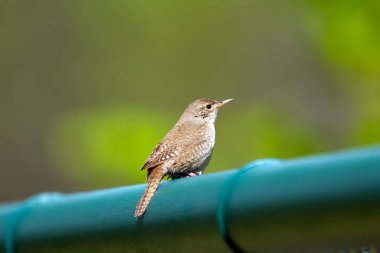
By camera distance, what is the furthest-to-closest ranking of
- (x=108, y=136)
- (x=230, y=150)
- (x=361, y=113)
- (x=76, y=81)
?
(x=76, y=81) → (x=230, y=150) → (x=108, y=136) → (x=361, y=113)

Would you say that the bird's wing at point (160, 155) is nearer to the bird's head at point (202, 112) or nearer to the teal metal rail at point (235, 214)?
the bird's head at point (202, 112)

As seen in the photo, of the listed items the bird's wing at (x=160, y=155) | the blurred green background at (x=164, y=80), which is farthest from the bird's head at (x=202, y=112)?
the bird's wing at (x=160, y=155)

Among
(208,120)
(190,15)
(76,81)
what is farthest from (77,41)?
(208,120)

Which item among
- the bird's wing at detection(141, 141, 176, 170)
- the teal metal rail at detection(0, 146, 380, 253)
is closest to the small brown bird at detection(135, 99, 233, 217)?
the bird's wing at detection(141, 141, 176, 170)

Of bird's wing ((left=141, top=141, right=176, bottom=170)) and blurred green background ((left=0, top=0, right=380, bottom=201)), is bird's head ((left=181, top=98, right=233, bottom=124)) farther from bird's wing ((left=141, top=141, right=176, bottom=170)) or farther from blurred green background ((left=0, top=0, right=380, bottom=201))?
bird's wing ((left=141, top=141, right=176, bottom=170))

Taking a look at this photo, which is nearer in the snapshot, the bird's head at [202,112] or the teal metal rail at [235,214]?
the teal metal rail at [235,214]

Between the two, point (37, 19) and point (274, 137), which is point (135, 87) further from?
point (274, 137)

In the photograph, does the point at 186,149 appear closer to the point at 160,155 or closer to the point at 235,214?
the point at 160,155
